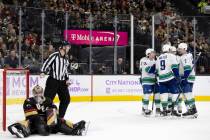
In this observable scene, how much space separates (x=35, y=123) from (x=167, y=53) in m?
3.48

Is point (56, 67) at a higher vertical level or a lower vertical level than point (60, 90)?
higher

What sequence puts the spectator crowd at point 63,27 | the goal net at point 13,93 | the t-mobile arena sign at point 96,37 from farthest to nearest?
1. the t-mobile arena sign at point 96,37
2. the spectator crowd at point 63,27
3. the goal net at point 13,93

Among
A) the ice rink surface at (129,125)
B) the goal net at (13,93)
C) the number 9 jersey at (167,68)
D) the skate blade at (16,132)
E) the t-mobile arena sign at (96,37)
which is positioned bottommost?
the ice rink surface at (129,125)

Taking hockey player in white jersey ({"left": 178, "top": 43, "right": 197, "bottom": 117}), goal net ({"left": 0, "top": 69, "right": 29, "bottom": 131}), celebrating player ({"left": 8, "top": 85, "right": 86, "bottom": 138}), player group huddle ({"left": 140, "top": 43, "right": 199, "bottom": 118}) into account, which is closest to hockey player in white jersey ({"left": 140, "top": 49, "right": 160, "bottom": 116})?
player group huddle ({"left": 140, "top": 43, "right": 199, "bottom": 118})

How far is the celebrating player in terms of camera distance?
7.58 m

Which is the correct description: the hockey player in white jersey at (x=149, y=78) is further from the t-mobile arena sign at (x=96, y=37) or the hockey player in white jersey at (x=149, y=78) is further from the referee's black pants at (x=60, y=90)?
the t-mobile arena sign at (x=96, y=37)

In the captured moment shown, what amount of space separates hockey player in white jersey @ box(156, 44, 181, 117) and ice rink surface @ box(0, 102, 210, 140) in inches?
17.8

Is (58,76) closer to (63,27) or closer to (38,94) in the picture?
(38,94)

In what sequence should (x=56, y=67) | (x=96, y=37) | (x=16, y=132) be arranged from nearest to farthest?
(x=16, y=132) → (x=56, y=67) → (x=96, y=37)

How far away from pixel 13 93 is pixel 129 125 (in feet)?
7.70

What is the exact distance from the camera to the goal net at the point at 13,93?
831 centimetres

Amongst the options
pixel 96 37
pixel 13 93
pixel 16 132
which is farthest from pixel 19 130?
pixel 96 37

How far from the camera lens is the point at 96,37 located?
49.8 ft

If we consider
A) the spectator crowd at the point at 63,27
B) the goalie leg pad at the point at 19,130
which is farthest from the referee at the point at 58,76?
the spectator crowd at the point at 63,27
